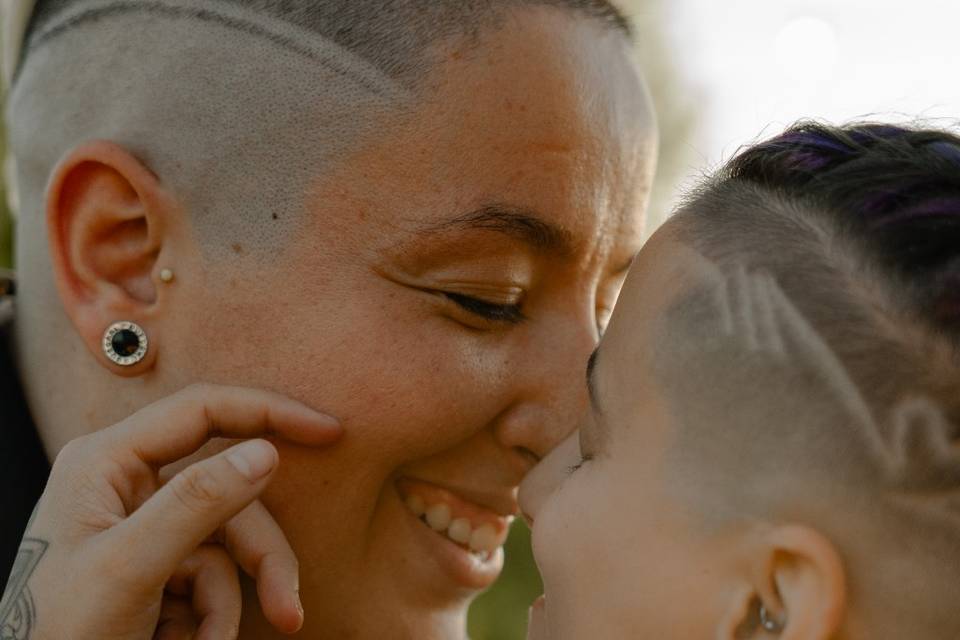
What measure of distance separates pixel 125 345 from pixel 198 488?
65 cm

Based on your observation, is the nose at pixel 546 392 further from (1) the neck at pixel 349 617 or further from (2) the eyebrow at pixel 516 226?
(1) the neck at pixel 349 617

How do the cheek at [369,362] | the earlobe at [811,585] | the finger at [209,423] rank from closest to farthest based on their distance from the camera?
the earlobe at [811,585]
the finger at [209,423]
the cheek at [369,362]

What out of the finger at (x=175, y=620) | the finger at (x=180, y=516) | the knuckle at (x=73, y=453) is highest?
the knuckle at (x=73, y=453)

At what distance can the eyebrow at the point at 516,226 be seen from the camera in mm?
2965

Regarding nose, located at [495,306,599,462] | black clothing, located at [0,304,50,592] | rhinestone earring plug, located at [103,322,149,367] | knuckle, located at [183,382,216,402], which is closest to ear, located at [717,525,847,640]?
nose, located at [495,306,599,462]

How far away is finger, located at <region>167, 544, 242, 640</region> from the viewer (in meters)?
2.73

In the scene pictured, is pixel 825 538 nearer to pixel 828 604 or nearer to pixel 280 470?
pixel 828 604

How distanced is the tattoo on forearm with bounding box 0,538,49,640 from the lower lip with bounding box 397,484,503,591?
2.89 ft

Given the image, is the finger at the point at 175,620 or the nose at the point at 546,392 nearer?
the finger at the point at 175,620

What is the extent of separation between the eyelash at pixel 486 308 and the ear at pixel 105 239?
2.42 feet

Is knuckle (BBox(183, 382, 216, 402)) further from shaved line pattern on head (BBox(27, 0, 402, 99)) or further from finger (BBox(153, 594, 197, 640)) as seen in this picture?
shaved line pattern on head (BBox(27, 0, 402, 99))

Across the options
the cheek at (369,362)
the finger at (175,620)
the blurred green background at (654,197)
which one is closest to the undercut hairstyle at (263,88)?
the cheek at (369,362)

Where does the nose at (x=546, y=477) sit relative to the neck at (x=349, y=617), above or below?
above

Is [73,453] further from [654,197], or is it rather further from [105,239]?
[654,197]
